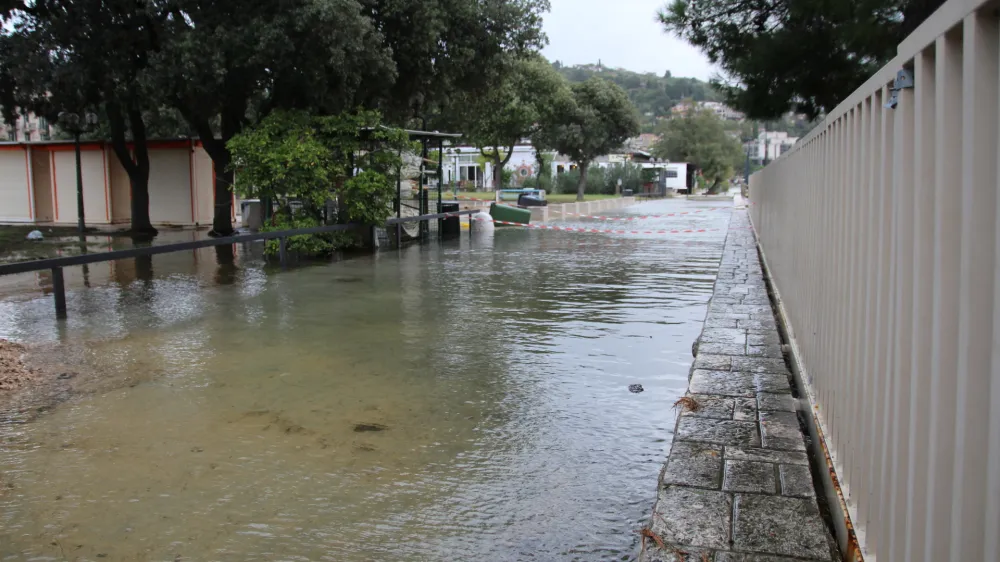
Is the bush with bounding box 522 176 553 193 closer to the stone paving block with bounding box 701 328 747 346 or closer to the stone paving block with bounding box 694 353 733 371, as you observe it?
the stone paving block with bounding box 701 328 747 346

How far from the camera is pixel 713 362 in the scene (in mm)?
5949

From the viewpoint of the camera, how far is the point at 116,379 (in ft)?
20.9

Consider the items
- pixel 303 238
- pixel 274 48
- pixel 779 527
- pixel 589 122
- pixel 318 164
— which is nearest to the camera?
pixel 779 527

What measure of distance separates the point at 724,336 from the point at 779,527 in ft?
12.3

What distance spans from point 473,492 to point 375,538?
0.66m

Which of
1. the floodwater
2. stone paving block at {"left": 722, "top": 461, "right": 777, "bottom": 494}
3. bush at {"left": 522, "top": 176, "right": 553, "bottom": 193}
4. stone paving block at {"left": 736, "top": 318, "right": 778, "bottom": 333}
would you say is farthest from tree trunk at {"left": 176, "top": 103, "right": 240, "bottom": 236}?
bush at {"left": 522, "top": 176, "right": 553, "bottom": 193}

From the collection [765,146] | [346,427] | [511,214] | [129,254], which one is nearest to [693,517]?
[346,427]

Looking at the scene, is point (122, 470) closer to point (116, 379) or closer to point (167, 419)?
point (167, 419)

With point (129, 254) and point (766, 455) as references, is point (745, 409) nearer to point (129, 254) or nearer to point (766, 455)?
point (766, 455)

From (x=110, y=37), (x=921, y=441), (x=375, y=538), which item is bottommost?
(x=375, y=538)

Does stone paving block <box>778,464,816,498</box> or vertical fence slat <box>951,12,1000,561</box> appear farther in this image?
stone paving block <box>778,464,816,498</box>

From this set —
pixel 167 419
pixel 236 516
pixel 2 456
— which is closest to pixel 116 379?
pixel 167 419

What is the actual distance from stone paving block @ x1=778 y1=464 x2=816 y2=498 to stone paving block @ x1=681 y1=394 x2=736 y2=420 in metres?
0.84

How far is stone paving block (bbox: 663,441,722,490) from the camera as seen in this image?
3.74 meters
